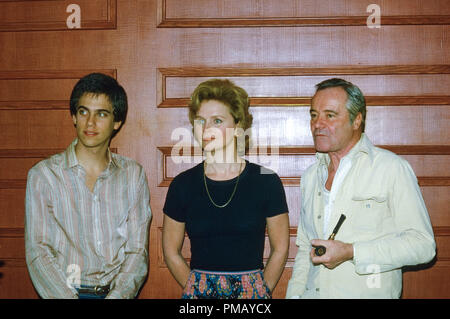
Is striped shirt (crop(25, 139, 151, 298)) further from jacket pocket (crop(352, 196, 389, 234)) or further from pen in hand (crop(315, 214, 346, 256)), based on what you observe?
jacket pocket (crop(352, 196, 389, 234))

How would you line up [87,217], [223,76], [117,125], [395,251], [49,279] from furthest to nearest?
1. [223,76]
2. [117,125]
3. [87,217]
4. [49,279]
5. [395,251]

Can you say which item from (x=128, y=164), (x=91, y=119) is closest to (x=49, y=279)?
(x=128, y=164)

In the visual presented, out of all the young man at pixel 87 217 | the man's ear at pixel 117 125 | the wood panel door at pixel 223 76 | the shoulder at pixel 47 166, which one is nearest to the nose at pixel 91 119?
the young man at pixel 87 217

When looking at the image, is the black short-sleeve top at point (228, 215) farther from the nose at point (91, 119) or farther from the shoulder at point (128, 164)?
the nose at point (91, 119)

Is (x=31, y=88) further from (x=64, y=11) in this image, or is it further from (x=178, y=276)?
(x=178, y=276)

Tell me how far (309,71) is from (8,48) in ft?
5.72

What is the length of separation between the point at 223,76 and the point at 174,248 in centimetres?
99

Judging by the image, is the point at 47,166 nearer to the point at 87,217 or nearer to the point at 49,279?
the point at 87,217

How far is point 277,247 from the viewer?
6.97 ft

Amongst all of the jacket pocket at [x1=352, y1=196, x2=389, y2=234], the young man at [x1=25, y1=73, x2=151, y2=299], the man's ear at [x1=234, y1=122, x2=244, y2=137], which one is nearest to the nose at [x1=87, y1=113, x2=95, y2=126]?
the young man at [x1=25, y1=73, x2=151, y2=299]

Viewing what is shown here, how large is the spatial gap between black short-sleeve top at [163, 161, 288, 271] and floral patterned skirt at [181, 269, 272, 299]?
3 centimetres

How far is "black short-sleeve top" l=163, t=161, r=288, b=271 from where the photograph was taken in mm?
2051

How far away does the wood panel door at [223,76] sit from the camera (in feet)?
7.89

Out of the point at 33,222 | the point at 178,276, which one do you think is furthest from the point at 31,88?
the point at 178,276
